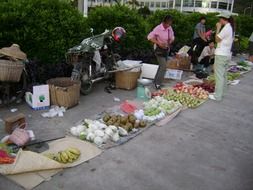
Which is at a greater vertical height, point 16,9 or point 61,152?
point 16,9

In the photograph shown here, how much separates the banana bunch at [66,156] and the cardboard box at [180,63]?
6.03m

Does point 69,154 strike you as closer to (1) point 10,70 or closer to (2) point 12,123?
(2) point 12,123

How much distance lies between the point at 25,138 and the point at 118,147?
4.21 ft

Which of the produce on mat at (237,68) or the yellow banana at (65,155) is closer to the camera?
the yellow banana at (65,155)

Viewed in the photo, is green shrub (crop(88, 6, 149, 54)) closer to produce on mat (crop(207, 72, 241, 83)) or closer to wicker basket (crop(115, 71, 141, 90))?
wicker basket (crop(115, 71, 141, 90))

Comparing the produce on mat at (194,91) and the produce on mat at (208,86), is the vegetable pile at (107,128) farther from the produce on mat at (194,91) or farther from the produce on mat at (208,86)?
the produce on mat at (208,86)

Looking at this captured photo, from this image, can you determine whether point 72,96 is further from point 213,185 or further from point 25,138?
point 213,185

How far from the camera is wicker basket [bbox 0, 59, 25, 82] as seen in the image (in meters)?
4.94

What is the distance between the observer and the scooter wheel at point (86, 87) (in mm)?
6402

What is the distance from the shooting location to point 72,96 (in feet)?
18.2

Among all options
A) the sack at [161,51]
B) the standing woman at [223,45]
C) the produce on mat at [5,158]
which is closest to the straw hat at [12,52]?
the produce on mat at [5,158]

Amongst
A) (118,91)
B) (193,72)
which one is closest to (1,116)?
(118,91)

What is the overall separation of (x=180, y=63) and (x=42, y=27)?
5.08m

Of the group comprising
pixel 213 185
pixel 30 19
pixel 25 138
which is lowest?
pixel 213 185
